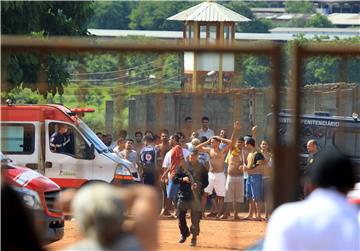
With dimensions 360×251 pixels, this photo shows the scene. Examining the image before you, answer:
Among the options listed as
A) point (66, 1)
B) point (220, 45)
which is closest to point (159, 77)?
point (220, 45)

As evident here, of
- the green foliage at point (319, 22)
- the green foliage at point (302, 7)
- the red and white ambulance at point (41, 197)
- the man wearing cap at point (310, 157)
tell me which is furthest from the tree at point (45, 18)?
the green foliage at point (302, 7)

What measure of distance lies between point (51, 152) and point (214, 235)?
146cm

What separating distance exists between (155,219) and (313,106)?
6.46 ft

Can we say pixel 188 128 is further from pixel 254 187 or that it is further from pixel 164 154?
pixel 254 187

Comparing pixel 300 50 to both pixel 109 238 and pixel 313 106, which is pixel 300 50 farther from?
pixel 109 238

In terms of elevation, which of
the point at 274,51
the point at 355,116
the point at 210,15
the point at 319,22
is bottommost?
the point at 355,116

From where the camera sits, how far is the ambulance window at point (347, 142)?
7.02 metres

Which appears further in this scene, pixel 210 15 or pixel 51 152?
pixel 210 15

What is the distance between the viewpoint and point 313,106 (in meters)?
7.04

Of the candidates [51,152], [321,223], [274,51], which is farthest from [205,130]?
[321,223]

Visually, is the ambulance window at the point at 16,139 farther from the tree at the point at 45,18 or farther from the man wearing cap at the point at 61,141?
the tree at the point at 45,18

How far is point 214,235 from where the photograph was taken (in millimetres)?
7359

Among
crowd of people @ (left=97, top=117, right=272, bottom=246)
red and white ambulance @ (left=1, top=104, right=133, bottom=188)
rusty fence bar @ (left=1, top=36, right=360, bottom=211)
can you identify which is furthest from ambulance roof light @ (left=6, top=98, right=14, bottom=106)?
rusty fence bar @ (left=1, top=36, right=360, bottom=211)

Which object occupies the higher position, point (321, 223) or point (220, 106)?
point (220, 106)
